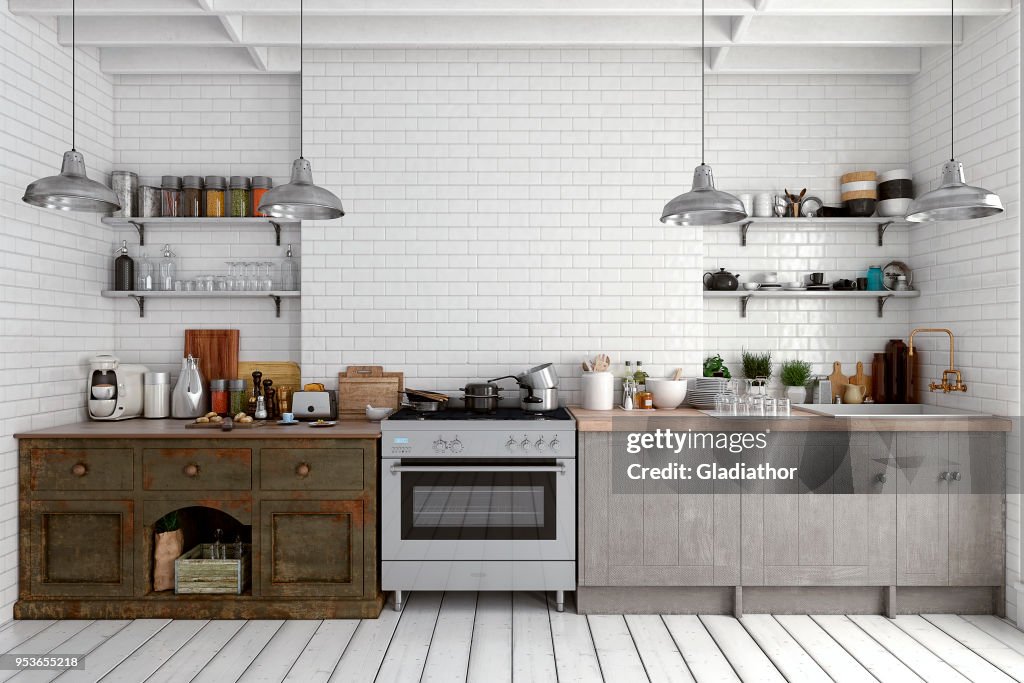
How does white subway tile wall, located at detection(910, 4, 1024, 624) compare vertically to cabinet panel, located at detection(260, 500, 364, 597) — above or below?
above

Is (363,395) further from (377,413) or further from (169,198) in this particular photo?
(169,198)

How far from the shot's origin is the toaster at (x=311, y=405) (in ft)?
15.0

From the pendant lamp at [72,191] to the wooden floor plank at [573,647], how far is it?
347cm

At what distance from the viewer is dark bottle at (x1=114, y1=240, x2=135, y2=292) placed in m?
4.78

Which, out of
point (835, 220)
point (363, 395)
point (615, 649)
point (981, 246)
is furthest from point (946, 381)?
point (363, 395)

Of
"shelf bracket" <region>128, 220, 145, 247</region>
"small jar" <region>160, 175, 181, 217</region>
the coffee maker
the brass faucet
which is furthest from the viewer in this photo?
"shelf bracket" <region>128, 220, 145, 247</region>

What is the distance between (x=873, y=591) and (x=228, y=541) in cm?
445

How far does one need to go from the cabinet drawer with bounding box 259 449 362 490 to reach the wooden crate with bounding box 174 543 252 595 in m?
0.56

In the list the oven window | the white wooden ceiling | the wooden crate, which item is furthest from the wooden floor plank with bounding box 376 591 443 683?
the white wooden ceiling

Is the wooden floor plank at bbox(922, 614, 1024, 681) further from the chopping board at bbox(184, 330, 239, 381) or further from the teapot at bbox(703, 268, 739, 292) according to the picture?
the chopping board at bbox(184, 330, 239, 381)

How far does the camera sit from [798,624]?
12.9 feet

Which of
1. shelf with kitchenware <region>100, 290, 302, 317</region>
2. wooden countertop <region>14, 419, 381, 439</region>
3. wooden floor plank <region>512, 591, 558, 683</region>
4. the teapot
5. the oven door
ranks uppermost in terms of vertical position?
the teapot

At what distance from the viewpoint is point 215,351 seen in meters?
4.95

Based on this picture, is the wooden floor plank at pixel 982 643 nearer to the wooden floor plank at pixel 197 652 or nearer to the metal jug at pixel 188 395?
the wooden floor plank at pixel 197 652
